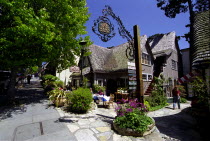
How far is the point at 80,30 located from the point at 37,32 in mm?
3397

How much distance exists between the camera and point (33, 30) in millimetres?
5191

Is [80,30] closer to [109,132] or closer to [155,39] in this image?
[109,132]

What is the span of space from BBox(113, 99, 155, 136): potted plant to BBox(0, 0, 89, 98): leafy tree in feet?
16.8

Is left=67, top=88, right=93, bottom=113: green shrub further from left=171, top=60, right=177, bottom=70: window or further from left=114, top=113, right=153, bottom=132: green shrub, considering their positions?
left=171, top=60, right=177, bottom=70: window

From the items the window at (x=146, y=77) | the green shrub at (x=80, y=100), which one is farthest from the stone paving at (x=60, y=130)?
the window at (x=146, y=77)

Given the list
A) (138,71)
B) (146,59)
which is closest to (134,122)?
(138,71)

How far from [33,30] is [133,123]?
239 inches

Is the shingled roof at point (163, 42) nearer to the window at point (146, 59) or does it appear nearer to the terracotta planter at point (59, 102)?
the window at point (146, 59)

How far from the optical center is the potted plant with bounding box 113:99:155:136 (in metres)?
4.38

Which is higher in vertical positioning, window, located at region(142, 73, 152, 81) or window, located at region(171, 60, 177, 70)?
window, located at region(171, 60, 177, 70)

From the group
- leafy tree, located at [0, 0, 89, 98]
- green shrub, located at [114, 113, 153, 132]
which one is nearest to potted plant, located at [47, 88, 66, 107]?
leafy tree, located at [0, 0, 89, 98]

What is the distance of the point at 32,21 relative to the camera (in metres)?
5.25

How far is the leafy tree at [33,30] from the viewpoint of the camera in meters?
5.28

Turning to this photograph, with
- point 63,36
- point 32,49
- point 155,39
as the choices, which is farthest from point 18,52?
point 155,39
